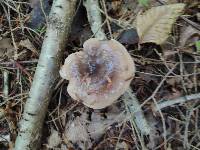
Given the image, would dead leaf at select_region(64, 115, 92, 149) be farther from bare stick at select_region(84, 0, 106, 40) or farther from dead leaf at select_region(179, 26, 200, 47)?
dead leaf at select_region(179, 26, 200, 47)

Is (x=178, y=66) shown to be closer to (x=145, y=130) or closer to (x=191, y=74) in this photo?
(x=191, y=74)

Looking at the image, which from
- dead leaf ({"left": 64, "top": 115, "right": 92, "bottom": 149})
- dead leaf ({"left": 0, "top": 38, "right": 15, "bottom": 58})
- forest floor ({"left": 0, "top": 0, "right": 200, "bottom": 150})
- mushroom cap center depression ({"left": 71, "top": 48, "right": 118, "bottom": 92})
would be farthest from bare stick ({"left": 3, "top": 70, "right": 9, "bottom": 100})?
mushroom cap center depression ({"left": 71, "top": 48, "right": 118, "bottom": 92})

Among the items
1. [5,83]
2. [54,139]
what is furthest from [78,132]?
[5,83]

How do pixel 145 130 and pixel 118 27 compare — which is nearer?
pixel 145 130

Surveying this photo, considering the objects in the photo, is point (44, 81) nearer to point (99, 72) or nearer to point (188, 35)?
point (99, 72)

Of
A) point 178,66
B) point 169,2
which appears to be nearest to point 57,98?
point 178,66
